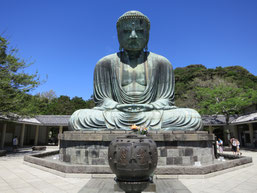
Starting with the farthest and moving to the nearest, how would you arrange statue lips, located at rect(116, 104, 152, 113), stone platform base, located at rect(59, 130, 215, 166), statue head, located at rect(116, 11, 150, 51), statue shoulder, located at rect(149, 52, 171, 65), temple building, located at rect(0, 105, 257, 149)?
1. temple building, located at rect(0, 105, 257, 149)
2. statue shoulder, located at rect(149, 52, 171, 65)
3. statue head, located at rect(116, 11, 150, 51)
4. statue lips, located at rect(116, 104, 152, 113)
5. stone platform base, located at rect(59, 130, 215, 166)

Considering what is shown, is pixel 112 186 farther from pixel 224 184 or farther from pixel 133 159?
pixel 224 184

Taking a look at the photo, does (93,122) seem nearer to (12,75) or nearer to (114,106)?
(114,106)

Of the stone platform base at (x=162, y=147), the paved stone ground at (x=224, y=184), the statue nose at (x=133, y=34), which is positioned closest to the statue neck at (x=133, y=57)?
the statue nose at (x=133, y=34)

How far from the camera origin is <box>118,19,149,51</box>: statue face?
26.3ft

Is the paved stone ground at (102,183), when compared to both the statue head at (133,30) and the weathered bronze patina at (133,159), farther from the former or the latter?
the statue head at (133,30)

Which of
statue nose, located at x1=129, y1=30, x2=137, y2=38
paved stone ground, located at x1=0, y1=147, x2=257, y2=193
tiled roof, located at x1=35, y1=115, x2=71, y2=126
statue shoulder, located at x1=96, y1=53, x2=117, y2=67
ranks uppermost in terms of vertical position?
statue nose, located at x1=129, y1=30, x2=137, y2=38

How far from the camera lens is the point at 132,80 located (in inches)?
312

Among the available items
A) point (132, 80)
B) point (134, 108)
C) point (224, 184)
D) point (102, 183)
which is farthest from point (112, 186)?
point (132, 80)

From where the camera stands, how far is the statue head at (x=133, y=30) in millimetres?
8023

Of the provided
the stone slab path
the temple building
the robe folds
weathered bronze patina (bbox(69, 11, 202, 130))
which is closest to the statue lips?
weathered bronze patina (bbox(69, 11, 202, 130))

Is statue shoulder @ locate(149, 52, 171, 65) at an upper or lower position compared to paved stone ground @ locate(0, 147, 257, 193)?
upper

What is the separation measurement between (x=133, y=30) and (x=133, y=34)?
190 millimetres

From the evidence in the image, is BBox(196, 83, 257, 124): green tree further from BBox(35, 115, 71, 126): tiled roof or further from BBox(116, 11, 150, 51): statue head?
BBox(35, 115, 71, 126): tiled roof

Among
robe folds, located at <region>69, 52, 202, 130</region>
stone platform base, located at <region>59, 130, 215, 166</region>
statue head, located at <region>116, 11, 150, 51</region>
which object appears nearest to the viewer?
stone platform base, located at <region>59, 130, 215, 166</region>
